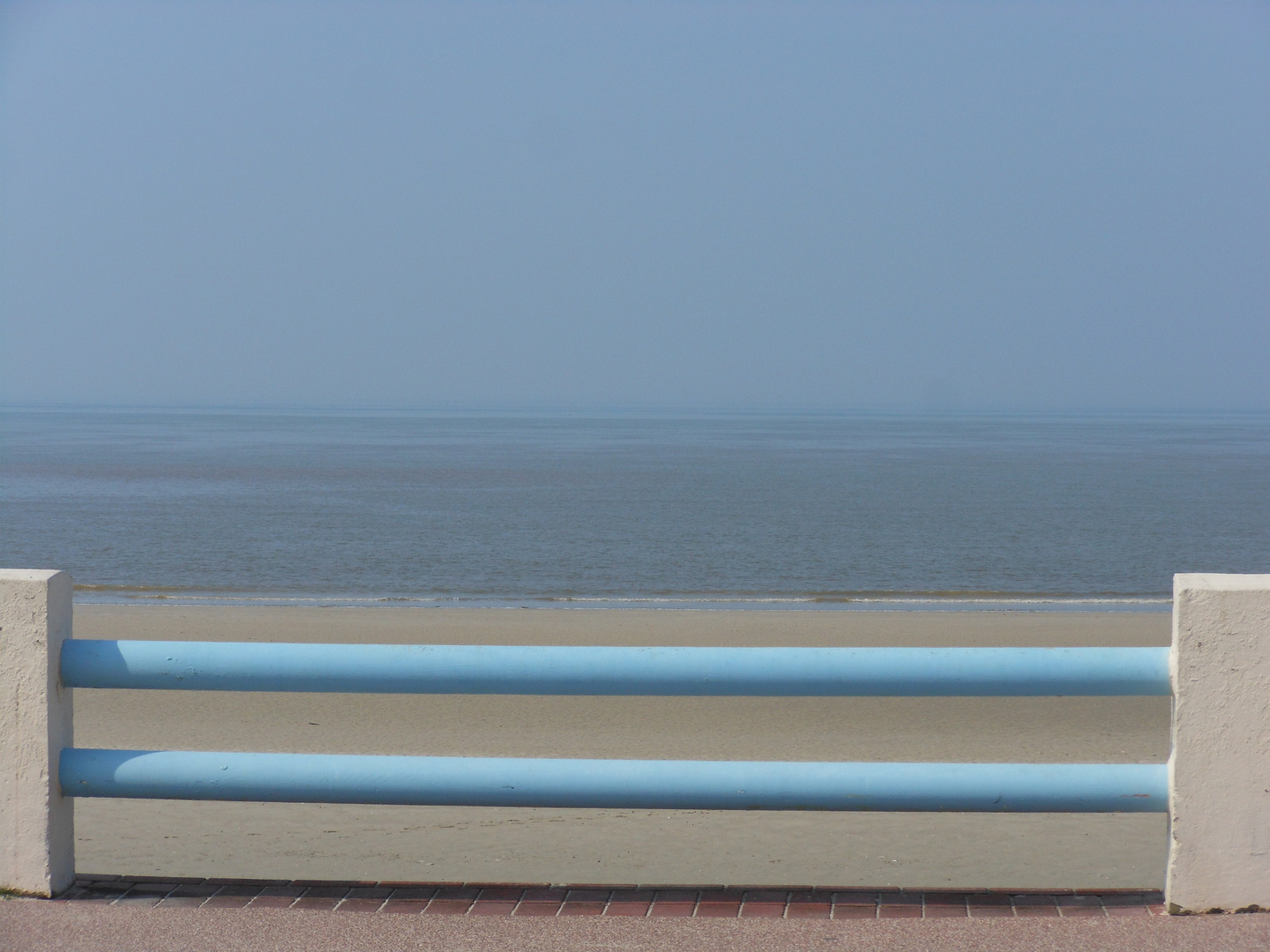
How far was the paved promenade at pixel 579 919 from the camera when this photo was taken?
2.90 metres

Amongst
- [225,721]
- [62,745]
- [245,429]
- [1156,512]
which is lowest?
[245,429]

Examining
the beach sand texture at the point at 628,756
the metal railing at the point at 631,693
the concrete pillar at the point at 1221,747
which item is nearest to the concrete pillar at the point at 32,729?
the metal railing at the point at 631,693

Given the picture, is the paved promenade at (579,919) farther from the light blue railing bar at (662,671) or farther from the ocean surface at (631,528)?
the ocean surface at (631,528)

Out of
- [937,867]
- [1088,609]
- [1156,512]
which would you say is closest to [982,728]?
[937,867]

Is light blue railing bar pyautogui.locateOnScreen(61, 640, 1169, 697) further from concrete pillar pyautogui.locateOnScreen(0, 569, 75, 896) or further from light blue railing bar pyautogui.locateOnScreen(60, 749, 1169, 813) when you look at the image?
light blue railing bar pyautogui.locateOnScreen(60, 749, 1169, 813)

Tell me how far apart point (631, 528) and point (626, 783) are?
25.9 metres

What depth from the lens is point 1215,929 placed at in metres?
2.96

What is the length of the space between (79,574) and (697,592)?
1116cm

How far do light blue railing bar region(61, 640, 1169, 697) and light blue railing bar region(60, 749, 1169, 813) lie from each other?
0.21 m

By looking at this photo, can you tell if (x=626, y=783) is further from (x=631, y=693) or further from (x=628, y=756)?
(x=628, y=756)

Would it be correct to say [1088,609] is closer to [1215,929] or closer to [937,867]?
[937,867]

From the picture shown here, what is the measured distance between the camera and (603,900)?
3221 mm

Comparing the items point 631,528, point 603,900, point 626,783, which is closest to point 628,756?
point 603,900

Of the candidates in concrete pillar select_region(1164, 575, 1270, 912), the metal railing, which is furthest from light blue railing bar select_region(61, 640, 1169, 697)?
concrete pillar select_region(1164, 575, 1270, 912)
